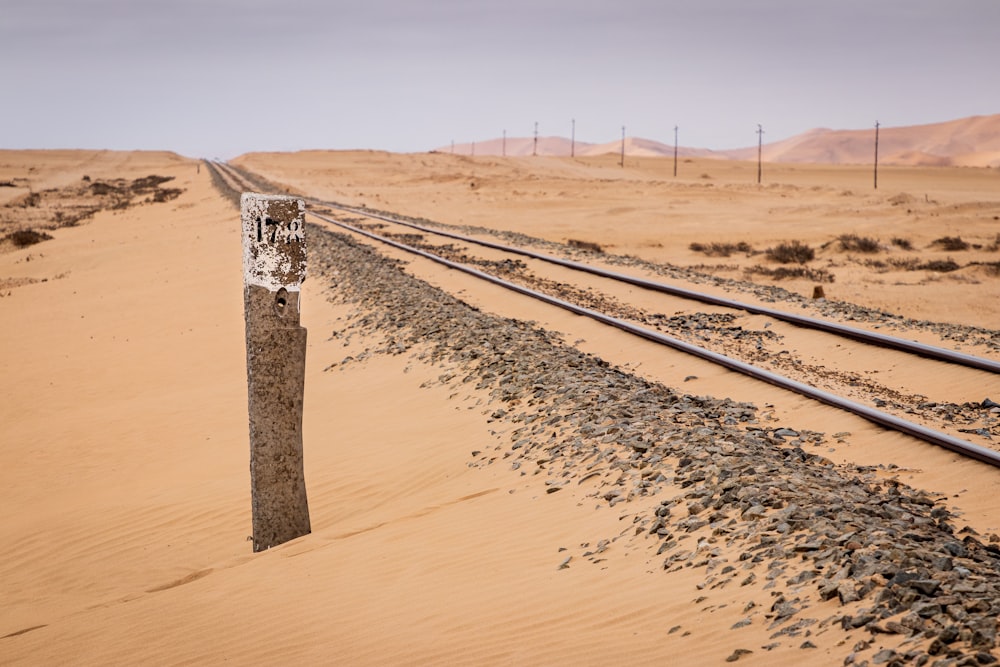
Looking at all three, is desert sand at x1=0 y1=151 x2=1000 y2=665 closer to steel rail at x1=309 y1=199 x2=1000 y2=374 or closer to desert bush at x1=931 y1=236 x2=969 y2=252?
steel rail at x1=309 y1=199 x2=1000 y2=374

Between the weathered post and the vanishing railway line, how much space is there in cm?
509

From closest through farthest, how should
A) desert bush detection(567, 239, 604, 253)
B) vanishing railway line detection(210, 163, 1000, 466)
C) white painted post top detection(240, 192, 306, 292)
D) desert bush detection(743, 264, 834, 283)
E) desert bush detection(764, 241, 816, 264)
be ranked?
1. white painted post top detection(240, 192, 306, 292)
2. vanishing railway line detection(210, 163, 1000, 466)
3. desert bush detection(743, 264, 834, 283)
4. desert bush detection(764, 241, 816, 264)
5. desert bush detection(567, 239, 604, 253)

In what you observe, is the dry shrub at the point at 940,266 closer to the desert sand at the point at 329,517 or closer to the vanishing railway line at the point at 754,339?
the desert sand at the point at 329,517

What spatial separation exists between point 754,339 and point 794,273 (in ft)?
46.6

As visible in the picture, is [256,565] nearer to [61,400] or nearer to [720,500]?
[720,500]

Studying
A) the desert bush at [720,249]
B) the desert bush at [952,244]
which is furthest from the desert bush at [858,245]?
the desert bush at [720,249]

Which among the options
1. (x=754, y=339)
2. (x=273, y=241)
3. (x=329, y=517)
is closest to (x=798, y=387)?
(x=754, y=339)

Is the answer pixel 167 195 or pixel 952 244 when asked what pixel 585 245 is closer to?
pixel 952 244

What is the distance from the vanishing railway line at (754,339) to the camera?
30.4ft

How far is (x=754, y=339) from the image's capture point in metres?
13.8

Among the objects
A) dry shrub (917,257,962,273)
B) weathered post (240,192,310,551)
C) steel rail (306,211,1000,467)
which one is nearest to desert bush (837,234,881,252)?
dry shrub (917,257,962,273)

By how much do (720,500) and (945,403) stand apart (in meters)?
4.68

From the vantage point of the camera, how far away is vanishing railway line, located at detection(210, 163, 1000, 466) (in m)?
9.26

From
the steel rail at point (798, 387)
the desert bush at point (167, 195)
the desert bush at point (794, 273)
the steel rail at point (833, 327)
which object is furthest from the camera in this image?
the desert bush at point (167, 195)
